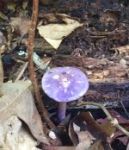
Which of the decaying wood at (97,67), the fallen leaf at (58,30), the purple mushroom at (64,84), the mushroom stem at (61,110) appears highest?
the fallen leaf at (58,30)

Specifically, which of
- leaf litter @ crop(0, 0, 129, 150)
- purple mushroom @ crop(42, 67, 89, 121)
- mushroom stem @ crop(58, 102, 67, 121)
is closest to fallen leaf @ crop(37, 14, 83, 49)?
leaf litter @ crop(0, 0, 129, 150)

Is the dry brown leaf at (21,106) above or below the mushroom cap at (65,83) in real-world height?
below

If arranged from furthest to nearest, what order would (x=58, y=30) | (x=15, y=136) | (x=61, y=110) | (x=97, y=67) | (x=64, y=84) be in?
(x=58, y=30), (x=97, y=67), (x=61, y=110), (x=64, y=84), (x=15, y=136)

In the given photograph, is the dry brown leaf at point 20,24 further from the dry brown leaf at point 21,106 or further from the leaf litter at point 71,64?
the dry brown leaf at point 21,106

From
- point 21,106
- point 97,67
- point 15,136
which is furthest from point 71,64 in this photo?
point 15,136

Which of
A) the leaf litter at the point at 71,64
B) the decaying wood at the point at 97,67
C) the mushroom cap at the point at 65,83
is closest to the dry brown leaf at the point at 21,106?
the leaf litter at the point at 71,64

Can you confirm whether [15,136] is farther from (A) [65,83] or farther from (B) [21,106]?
(A) [65,83]
